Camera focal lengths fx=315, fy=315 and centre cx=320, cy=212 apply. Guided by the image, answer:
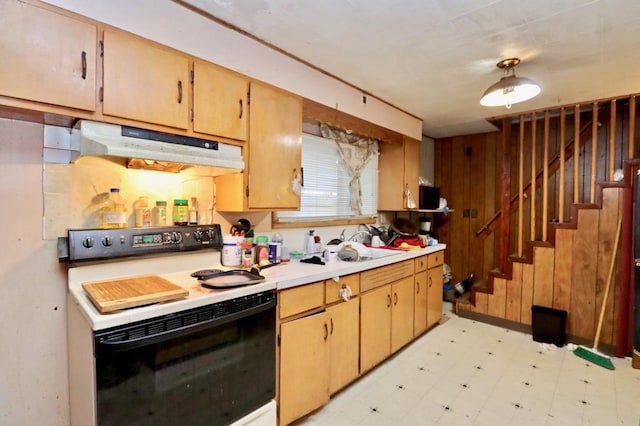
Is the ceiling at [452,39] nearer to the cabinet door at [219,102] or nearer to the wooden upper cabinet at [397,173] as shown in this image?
the cabinet door at [219,102]

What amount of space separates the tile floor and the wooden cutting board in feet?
4.09

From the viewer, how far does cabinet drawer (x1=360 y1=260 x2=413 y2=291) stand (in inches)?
91.7

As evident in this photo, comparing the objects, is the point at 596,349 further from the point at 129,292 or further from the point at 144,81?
the point at 144,81

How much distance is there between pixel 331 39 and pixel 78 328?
6.81 ft

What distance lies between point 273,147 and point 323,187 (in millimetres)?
1032

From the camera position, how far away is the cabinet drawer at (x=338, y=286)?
2.03 meters

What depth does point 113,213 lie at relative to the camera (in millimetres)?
1630

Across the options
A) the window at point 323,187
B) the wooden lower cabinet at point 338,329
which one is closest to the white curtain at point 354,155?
the window at point 323,187

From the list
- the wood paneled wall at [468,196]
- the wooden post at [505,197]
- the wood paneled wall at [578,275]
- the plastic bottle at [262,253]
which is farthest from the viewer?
the wood paneled wall at [468,196]

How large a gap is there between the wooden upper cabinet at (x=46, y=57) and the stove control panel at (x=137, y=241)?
1.96 ft

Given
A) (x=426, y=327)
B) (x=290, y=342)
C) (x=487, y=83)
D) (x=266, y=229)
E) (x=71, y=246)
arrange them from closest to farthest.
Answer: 1. (x=71, y=246)
2. (x=290, y=342)
3. (x=266, y=229)
4. (x=487, y=83)
5. (x=426, y=327)

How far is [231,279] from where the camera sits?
1.64 metres

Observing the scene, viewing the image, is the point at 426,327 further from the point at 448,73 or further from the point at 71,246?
the point at 71,246

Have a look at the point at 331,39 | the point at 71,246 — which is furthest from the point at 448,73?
the point at 71,246
